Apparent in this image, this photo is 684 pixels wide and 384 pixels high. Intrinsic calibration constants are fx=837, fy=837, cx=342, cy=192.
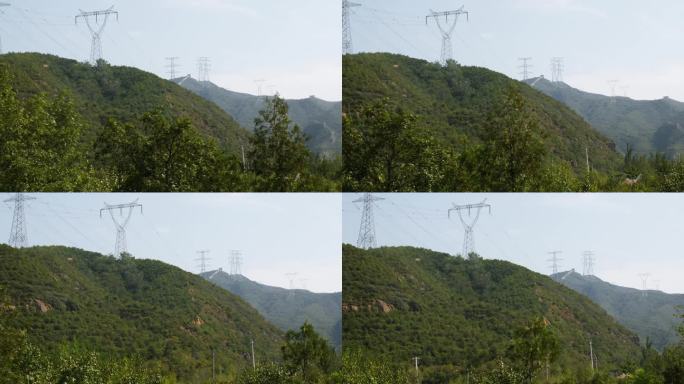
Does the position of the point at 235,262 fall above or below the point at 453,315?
above

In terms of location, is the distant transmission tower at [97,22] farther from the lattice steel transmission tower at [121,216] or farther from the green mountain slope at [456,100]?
the green mountain slope at [456,100]

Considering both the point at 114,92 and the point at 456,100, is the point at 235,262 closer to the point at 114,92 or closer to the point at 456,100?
the point at 114,92

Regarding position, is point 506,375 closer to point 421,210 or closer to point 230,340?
point 421,210

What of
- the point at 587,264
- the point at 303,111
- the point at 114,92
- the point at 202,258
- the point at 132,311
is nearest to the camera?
the point at 587,264

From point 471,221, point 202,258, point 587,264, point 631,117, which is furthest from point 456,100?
point 202,258

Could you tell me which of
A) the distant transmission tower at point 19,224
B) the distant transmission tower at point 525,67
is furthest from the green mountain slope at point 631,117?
the distant transmission tower at point 19,224

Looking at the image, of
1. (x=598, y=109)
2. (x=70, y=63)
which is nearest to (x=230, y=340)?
(x=70, y=63)
